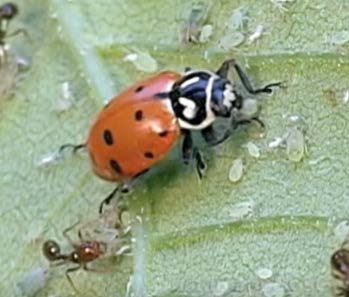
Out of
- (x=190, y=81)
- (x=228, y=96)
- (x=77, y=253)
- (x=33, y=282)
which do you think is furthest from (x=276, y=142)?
(x=33, y=282)

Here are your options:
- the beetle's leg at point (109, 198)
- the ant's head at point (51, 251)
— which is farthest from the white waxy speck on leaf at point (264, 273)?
the ant's head at point (51, 251)

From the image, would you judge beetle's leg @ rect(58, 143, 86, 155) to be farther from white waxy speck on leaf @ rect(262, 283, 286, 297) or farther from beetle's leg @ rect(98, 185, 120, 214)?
white waxy speck on leaf @ rect(262, 283, 286, 297)

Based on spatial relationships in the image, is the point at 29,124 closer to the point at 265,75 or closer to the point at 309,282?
the point at 265,75

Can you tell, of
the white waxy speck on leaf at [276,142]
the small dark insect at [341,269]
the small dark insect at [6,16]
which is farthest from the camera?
the small dark insect at [6,16]

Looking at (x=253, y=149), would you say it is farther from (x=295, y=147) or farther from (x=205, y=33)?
(x=205, y=33)

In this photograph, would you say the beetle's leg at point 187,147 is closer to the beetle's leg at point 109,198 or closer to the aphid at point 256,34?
the beetle's leg at point 109,198

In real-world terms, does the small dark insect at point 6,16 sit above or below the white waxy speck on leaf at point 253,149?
above

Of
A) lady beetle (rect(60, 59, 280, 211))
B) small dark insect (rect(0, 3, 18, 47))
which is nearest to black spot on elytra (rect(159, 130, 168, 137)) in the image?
lady beetle (rect(60, 59, 280, 211))

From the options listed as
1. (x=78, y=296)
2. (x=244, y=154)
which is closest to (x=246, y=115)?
(x=244, y=154)
